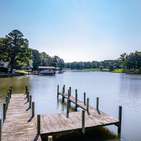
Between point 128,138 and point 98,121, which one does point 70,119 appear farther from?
point 128,138

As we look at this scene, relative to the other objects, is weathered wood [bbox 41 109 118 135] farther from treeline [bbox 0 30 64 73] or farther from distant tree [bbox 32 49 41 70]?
distant tree [bbox 32 49 41 70]

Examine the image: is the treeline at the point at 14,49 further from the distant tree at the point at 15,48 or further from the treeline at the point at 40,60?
the treeline at the point at 40,60

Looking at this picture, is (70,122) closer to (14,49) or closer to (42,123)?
(42,123)

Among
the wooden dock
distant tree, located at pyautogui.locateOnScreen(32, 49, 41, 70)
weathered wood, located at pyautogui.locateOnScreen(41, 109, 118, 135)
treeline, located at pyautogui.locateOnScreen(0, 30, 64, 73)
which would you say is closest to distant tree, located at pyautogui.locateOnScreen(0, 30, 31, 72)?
treeline, located at pyautogui.locateOnScreen(0, 30, 64, 73)

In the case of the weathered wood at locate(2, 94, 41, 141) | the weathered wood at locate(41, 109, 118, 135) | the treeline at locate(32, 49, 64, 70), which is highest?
the treeline at locate(32, 49, 64, 70)

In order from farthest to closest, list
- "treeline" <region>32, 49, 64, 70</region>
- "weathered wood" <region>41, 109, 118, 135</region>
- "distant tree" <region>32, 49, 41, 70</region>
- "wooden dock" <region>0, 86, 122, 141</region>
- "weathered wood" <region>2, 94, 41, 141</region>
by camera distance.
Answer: "treeline" <region>32, 49, 64, 70</region> < "distant tree" <region>32, 49, 41, 70</region> < "weathered wood" <region>41, 109, 118, 135</region> < "wooden dock" <region>0, 86, 122, 141</region> < "weathered wood" <region>2, 94, 41, 141</region>

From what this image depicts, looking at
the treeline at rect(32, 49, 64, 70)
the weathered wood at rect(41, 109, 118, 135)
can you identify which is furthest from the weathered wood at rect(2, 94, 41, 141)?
the treeline at rect(32, 49, 64, 70)

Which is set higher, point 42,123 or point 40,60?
point 40,60

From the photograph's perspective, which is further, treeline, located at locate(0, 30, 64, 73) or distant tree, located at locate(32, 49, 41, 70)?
distant tree, located at locate(32, 49, 41, 70)

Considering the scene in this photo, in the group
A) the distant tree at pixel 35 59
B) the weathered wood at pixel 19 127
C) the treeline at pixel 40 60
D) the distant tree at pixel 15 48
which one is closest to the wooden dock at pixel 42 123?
the weathered wood at pixel 19 127

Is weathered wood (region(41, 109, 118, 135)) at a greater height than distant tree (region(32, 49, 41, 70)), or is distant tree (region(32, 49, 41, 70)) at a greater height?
distant tree (region(32, 49, 41, 70))

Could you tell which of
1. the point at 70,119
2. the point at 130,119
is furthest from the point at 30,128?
the point at 130,119

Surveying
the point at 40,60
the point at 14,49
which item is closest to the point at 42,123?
the point at 14,49

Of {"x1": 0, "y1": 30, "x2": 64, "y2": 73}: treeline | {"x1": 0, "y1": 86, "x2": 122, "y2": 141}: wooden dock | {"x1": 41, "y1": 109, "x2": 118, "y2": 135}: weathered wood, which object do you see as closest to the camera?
{"x1": 0, "y1": 86, "x2": 122, "y2": 141}: wooden dock
